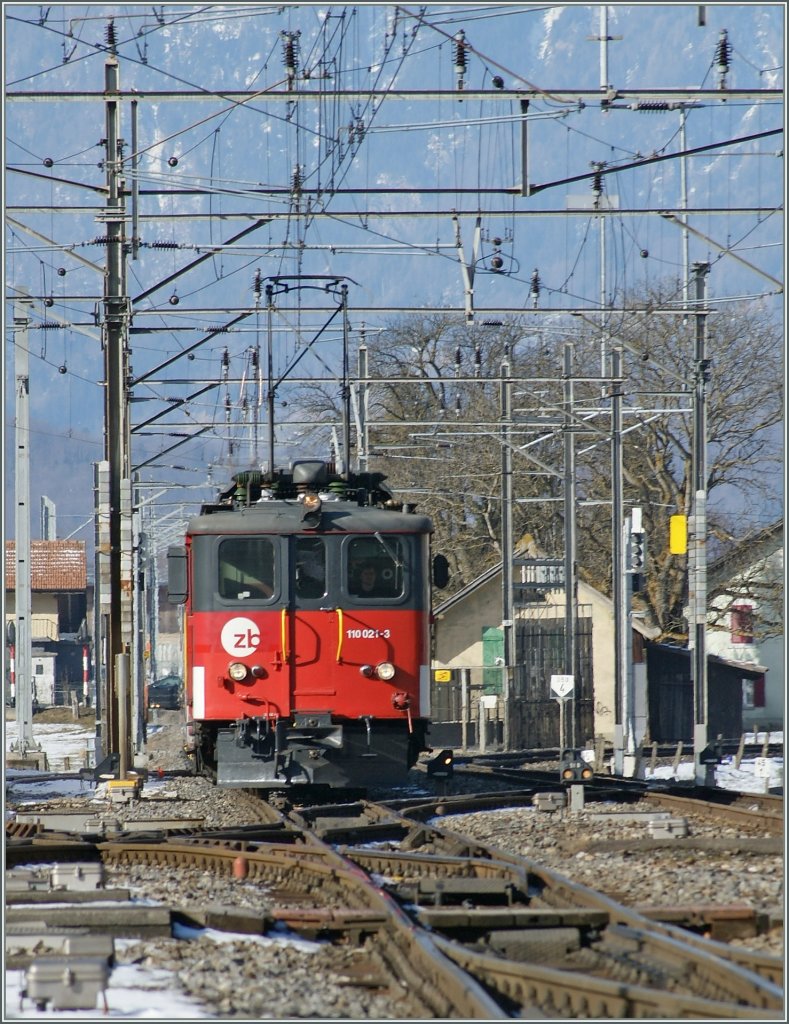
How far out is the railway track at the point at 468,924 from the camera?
5699 mm

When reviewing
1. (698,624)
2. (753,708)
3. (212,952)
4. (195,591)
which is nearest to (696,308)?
(698,624)

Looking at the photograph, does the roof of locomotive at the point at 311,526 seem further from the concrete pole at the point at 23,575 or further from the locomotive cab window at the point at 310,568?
the concrete pole at the point at 23,575

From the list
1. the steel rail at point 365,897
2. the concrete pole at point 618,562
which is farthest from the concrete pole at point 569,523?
the steel rail at point 365,897

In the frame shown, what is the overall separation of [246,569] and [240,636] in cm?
63

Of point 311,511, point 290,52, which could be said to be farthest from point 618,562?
point 290,52

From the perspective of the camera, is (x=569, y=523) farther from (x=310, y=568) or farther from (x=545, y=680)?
(x=310, y=568)

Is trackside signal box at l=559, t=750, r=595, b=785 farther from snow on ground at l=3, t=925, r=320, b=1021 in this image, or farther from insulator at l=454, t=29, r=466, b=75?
snow on ground at l=3, t=925, r=320, b=1021

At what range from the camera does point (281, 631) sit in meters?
14.9

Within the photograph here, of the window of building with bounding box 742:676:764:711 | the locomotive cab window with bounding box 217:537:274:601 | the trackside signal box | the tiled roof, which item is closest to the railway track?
the locomotive cab window with bounding box 217:537:274:601

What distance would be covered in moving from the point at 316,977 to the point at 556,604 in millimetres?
33598

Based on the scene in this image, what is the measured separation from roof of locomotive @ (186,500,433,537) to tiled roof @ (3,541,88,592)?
65.6m

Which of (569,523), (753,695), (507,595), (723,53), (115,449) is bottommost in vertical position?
(753,695)

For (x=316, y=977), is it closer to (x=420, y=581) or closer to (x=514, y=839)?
(x=514, y=839)

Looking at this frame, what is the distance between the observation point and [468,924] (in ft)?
24.4
